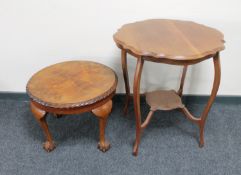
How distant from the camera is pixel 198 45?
1219 mm

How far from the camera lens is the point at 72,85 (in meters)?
1.43

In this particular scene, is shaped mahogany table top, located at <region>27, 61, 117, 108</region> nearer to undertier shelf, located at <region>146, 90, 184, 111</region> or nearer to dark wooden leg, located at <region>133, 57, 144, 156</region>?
dark wooden leg, located at <region>133, 57, 144, 156</region>

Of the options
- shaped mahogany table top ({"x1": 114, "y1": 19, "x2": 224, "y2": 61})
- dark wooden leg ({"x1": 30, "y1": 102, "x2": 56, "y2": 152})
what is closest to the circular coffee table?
dark wooden leg ({"x1": 30, "y1": 102, "x2": 56, "y2": 152})

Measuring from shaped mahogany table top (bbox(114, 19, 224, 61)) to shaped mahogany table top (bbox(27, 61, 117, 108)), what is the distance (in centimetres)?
26

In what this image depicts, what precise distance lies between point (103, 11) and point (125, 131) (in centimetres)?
81

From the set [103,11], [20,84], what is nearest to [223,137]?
[103,11]

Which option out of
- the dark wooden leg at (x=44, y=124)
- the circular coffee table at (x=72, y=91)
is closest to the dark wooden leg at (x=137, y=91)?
the circular coffee table at (x=72, y=91)

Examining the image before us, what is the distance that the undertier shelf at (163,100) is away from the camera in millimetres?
1569

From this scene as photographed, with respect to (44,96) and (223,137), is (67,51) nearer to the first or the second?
(44,96)

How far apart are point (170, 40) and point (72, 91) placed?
582 millimetres

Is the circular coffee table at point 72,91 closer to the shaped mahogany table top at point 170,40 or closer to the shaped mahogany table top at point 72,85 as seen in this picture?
the shaped mahogany table top at point 72,85

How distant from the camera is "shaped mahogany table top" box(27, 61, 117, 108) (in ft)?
4.37

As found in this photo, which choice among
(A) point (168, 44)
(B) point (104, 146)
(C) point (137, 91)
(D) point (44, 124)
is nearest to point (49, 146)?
(D) point (44, 124)

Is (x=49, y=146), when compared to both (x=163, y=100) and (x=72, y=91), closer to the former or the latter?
(x=72, y=91)
